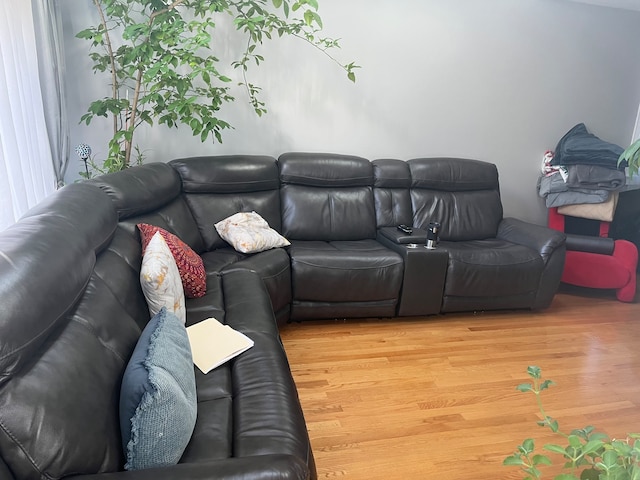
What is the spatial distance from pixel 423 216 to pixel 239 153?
157 centimetres

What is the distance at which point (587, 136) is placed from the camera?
367 centimetres

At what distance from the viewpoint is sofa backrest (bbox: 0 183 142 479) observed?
0.85m

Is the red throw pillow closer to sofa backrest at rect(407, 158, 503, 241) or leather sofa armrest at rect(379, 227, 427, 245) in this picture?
leather sofa armrest at rect(379, 227, 427, 245)

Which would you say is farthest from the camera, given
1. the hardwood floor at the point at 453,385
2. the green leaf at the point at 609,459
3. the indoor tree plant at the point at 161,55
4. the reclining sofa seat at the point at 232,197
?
the reclining sofa seat at the point at 232,197

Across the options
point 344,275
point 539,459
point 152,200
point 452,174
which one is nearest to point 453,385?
point 344,275

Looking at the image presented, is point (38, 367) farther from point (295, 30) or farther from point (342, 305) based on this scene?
point (295, 30)

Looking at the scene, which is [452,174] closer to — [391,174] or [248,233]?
[391,174]

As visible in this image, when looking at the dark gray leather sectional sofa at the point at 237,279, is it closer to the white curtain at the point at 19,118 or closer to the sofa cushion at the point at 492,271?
the sofa cushion at the point at 492,271

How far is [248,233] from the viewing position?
2.70 metres

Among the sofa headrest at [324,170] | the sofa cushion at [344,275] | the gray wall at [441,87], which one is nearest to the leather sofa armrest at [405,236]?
the sofa cushion at [344,275]

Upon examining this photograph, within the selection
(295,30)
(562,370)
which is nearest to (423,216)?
(562,370)

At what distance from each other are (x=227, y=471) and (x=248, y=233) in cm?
187

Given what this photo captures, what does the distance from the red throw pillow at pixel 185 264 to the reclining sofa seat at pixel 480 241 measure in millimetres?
1649

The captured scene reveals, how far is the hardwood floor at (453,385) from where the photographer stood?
5.78 ft
